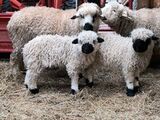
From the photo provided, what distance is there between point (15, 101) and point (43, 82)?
3.09 feet

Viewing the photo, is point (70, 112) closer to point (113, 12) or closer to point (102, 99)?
point (102, 99)

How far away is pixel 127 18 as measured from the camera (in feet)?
21.6

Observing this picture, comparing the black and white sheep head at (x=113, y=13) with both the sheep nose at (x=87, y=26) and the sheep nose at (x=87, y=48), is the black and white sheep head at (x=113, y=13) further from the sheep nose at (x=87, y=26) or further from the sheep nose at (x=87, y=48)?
the sheep nose at (x=87, y=48)

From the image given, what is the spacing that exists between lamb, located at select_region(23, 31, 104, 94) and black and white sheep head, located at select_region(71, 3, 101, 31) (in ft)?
1.20

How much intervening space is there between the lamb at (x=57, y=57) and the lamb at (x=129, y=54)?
23 cm

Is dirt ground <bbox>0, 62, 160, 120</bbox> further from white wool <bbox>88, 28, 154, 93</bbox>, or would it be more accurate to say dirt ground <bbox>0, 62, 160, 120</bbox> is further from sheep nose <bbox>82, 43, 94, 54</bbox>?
sheep nose <bbox>82, 43, 94, 54</bbox>

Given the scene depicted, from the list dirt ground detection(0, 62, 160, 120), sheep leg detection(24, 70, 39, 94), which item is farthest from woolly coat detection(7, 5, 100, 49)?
sheep leg detection(24, 70, 39, 94)

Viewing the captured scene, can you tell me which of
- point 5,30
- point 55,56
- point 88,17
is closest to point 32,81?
point 55,56

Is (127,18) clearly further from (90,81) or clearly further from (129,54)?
(90,81)

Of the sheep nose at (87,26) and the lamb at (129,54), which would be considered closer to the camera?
the lamb at (129,54)

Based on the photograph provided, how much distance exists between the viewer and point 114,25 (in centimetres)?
665

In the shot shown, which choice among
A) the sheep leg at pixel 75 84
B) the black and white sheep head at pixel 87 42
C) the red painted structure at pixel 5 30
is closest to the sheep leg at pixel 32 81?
A: the sheep leg at pixel 75 84

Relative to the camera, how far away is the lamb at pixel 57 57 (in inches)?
225

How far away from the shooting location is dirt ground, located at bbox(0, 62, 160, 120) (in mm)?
5039
